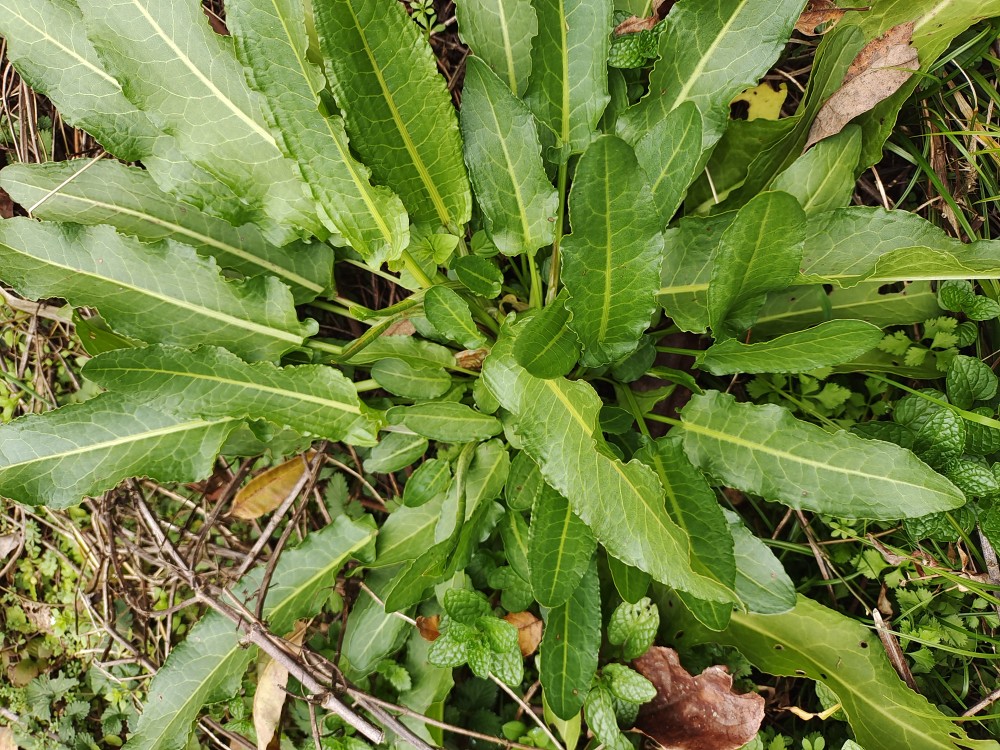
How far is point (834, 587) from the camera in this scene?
1460 mm

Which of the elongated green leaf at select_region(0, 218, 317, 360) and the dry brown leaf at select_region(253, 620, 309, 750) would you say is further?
the dry brown leaf at select_region(253, 620, 309, 750)

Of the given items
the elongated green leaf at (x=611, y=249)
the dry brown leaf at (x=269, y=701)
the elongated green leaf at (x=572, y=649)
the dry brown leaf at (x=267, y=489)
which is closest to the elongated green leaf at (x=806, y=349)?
the elongated green leaf at (x=611, y=249)

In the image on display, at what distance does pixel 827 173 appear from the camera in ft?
4.11

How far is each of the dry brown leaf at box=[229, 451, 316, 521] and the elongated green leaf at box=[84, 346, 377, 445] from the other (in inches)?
12.0

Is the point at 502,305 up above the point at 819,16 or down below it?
below

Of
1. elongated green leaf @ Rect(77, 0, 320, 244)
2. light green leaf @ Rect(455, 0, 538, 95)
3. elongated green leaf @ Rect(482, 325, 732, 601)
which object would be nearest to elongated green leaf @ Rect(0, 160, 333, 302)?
elongated green leaf @ Rect(77, 0, 320, 244)

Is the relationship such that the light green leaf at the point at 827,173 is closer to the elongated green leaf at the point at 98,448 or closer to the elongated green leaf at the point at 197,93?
the elongated green leaf at the point at 197,93

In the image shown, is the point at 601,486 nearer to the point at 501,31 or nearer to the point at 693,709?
the point at 693,709

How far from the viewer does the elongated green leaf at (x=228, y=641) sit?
1.38m

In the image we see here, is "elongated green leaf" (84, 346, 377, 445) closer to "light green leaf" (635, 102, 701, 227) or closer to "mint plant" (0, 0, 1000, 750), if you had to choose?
"mint plant" (0, 0, 1000, 750)

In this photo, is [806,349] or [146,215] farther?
[146,215]

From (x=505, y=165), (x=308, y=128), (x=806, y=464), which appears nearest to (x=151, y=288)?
(x=308, y=128)

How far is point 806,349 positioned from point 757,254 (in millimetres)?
188

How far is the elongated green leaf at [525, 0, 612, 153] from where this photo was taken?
1.14 meters
